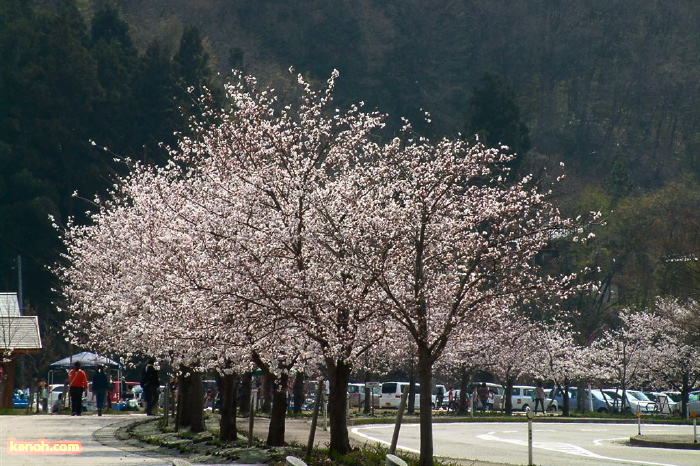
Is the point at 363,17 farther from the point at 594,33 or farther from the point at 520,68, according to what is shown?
the point at 594,33

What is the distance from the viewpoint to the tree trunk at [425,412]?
14.2m

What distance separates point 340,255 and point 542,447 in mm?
10795

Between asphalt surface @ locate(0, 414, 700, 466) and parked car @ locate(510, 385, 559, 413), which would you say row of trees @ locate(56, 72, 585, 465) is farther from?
parked car @ locate(510, 385, 559, 413)

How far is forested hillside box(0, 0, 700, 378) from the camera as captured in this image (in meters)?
64.5

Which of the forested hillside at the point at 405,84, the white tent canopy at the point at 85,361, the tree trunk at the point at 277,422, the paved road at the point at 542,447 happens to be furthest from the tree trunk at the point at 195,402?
the forested hillside at the point at 405,84

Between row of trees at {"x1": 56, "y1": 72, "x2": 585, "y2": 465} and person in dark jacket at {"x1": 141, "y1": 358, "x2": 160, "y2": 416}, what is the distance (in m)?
13.8

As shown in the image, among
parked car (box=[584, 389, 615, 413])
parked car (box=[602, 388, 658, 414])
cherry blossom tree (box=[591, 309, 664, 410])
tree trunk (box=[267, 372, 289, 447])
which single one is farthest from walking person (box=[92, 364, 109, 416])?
parked car (box=[584, 389, 615, 413])

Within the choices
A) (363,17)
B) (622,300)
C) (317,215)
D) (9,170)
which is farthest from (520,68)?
(317,215)

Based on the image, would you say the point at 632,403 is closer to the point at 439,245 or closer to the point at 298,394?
the point at 298,394

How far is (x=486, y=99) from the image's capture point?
72.4 m

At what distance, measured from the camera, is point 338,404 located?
16531 millimetres

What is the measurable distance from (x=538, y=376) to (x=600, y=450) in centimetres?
2839

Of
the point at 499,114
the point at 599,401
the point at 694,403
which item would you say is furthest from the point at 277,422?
the point at 499,114

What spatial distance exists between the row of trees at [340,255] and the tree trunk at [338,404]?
22 millimetres
